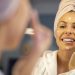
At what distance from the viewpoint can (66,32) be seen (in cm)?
89

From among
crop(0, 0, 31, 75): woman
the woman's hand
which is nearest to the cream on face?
crop(0, 0, 31, 75): woman

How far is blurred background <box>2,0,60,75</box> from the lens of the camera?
84cm

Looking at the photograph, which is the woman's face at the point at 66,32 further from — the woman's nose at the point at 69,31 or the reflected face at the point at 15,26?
the reflected face at the point at 15,26

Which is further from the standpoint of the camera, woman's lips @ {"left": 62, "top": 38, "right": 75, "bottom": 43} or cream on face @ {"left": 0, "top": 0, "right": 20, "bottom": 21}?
woman's lips @ {"left": 62, "top": 38, "right": 75, "bottom": 43}

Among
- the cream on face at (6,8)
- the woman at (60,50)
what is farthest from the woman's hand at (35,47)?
the cream on face at (6,8)

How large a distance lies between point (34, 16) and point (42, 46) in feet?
0.36

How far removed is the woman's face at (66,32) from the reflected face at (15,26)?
0.50 ft

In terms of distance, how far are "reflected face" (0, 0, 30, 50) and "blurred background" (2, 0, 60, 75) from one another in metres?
0.05

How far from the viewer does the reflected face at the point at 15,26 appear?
72 centimetres

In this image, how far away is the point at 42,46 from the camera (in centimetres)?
87

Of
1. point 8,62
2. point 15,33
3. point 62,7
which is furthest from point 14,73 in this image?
point 62,7

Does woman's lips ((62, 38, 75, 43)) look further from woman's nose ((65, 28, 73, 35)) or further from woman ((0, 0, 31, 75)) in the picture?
woman ((0, 0, 31, 75))

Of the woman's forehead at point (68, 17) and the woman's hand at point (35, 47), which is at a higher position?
the woman's forehead at point (68, 17)

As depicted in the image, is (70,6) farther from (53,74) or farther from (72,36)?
(53,74)
